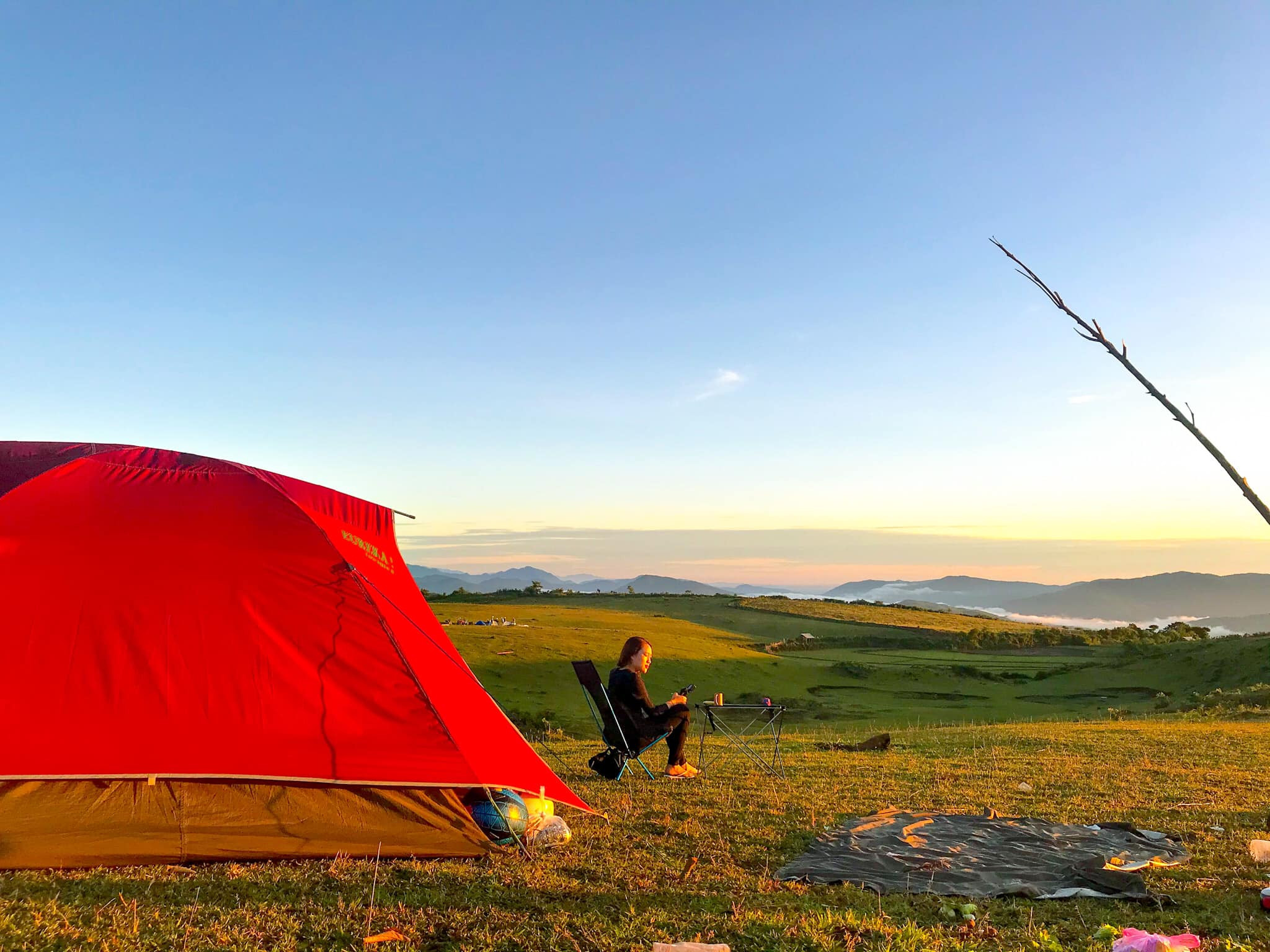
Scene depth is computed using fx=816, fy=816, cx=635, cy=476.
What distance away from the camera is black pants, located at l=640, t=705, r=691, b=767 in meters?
9.75

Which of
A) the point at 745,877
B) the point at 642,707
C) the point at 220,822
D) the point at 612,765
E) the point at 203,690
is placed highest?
the point at 203,690

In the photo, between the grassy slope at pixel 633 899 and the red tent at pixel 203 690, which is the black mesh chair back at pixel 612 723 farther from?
the red tent at pixel 203 690

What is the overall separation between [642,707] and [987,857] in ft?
14.3

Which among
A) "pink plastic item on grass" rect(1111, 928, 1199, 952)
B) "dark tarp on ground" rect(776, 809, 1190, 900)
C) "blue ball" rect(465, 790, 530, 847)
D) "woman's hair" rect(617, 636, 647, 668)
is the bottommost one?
"dark tarp on ground" rect(776, 809, 1190, 900)

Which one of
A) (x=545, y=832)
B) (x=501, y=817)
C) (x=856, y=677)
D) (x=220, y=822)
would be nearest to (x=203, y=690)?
(x=220, y=822)

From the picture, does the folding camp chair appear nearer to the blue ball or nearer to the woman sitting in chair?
the woman sitting in chair

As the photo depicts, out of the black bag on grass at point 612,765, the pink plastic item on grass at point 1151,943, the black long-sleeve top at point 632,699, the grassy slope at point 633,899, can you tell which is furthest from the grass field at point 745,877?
the black long-sleeve top at point 632,699

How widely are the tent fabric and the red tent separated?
0.01 meters

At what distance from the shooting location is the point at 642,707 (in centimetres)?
977

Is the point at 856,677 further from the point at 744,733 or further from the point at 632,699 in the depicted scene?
the point at 632,699

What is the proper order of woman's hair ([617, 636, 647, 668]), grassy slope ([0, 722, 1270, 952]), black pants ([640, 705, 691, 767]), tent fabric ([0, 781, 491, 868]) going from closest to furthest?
grassy slope ([0, 722, 1270, 952])
tent fabric ([0, 781, 491, 868])
black pants ([640, 705, 691, 767])
woman's hair ([617, 636, 647, 668])

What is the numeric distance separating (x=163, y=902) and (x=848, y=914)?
4304 mm

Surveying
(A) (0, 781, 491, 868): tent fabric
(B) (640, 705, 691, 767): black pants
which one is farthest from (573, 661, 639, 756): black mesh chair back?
(A) (0, 781, 491, 868): tent fabric

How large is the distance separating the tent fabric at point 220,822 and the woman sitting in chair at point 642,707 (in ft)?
11.6
